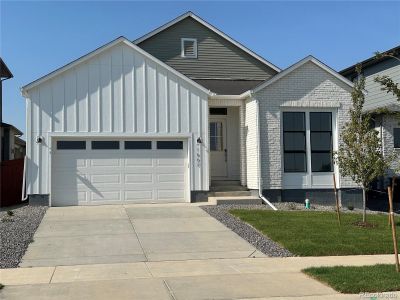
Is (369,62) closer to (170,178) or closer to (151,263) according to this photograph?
(170,178)

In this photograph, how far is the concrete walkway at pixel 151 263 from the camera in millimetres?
7387

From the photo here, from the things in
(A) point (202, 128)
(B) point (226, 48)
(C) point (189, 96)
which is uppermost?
(B) point (226, 48)

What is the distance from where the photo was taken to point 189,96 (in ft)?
56.9

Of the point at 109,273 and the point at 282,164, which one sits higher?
the point at 282,164

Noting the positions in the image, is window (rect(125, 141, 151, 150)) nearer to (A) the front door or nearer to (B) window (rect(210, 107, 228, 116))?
(A) the front door

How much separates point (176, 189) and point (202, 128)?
2.31 meters

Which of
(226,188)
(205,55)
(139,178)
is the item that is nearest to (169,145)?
(139,178)

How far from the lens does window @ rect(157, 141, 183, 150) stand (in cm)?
1730

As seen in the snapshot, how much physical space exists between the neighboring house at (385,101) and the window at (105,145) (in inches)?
359

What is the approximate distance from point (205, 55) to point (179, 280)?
15.0 m

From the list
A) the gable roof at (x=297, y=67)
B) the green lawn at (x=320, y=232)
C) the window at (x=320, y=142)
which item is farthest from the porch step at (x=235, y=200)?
the gable roof at (x=297, y=67)

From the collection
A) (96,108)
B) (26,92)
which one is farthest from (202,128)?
(26,92)

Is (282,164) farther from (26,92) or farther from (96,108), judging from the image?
(26,92)

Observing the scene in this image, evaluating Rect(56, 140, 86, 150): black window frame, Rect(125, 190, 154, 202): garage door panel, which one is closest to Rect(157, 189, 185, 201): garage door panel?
Rect(125, 190, 154, 202): garage door panel
